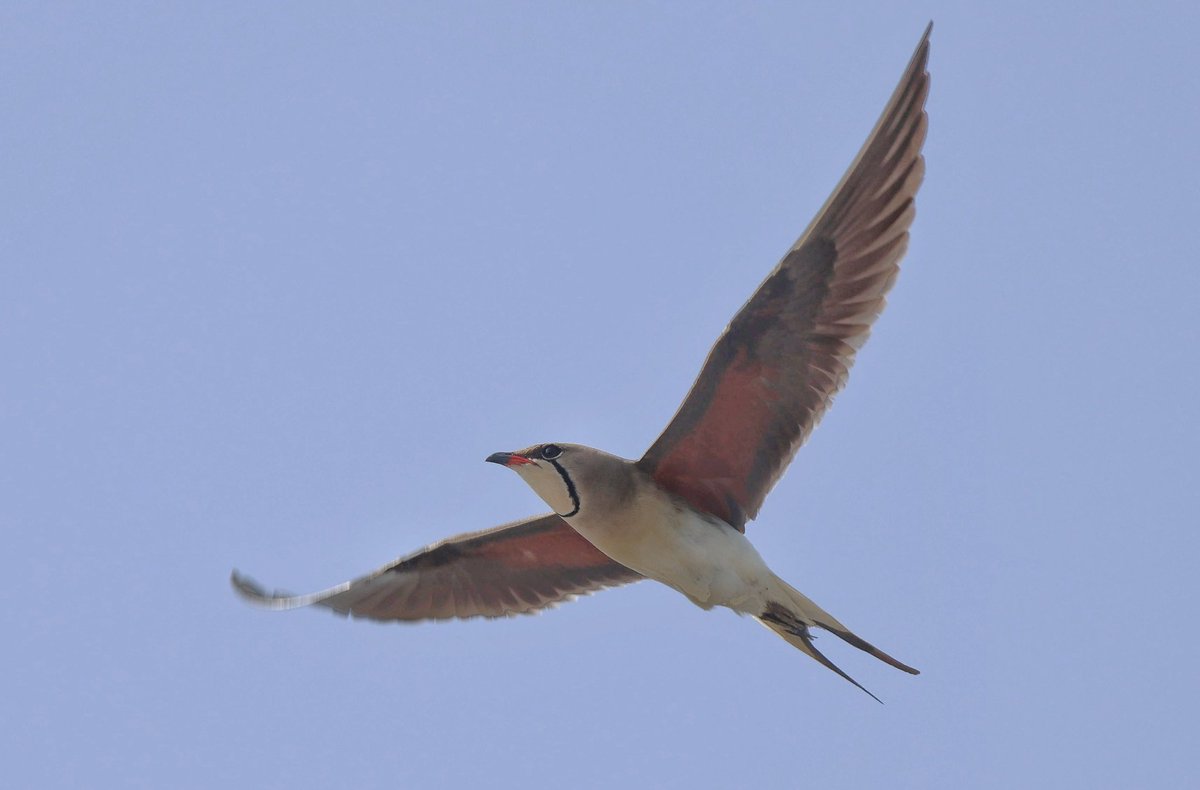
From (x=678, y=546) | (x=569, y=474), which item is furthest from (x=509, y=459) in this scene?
(x=678, y=546)

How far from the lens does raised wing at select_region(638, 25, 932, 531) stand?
10422 mm

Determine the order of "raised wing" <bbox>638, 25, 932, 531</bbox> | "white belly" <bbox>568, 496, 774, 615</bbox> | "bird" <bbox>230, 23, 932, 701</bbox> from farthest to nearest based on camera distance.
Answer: "white belly" <bbox>568, 496, 774, 615</bbox>
"bird" <bbox>230, 23, 932, 701</bbox>
"raised wing" <bbox>638, 25, 932, 531</bbox>

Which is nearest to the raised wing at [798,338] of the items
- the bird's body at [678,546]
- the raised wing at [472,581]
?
the bird's body at [678,546]

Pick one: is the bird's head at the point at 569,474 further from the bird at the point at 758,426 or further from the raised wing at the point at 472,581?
the raised wing at the point at 472,581

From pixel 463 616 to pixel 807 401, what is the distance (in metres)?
3.58

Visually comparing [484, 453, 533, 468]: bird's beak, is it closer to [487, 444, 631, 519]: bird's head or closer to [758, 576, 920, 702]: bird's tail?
[487, 444, 631, 519]: bird's head

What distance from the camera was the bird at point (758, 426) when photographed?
10586mm

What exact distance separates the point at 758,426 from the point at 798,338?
76cm

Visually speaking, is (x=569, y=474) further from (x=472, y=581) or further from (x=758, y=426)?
(x=472, y=581)

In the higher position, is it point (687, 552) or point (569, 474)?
point (569, 474)

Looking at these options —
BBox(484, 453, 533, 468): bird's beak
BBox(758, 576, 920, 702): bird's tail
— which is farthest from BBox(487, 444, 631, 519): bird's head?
BBox(758, 576, 920, 702): bird's tail

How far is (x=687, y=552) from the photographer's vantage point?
11172 mm

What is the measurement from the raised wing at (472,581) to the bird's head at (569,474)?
134 cm

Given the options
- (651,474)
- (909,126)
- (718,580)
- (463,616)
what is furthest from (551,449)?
(909,126)
